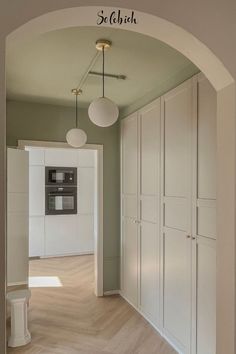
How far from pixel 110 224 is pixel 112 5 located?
10.4ft

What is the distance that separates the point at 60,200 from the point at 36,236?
0.87 m

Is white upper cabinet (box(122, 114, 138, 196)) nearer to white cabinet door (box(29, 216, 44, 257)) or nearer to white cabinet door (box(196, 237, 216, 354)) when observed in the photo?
white cabinet door (box(196, 237, 216, 354))

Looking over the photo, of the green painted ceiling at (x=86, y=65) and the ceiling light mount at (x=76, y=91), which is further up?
the green painted ceiling at (x=86, y=65)

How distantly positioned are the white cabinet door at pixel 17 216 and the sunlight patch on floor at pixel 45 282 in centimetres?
108

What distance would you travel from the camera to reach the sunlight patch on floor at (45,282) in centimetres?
432

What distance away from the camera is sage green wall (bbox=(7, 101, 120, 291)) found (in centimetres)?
360

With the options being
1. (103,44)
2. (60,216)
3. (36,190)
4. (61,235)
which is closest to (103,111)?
(103,44)

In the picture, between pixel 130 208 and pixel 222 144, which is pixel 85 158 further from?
pixel 222 144

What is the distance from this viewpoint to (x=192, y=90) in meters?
2.38

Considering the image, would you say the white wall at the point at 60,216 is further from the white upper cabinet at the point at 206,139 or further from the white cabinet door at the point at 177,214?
the white upper cabinet at the point at 206,139

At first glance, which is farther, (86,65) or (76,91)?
(76,91)

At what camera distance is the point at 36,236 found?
19.2 feet

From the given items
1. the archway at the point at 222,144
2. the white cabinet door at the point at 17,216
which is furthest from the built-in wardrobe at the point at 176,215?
the white cabinet door at the point at 17,216

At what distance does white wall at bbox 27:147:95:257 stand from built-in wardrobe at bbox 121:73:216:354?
8.79 ft
